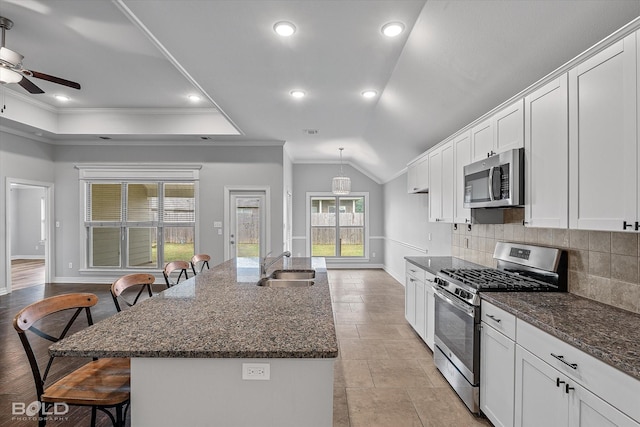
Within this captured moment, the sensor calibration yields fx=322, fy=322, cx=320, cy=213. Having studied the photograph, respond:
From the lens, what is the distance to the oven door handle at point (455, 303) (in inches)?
89.8

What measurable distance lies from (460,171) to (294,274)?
6.37 feet

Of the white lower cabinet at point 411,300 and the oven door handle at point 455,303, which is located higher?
the oven door handle at point 455,303

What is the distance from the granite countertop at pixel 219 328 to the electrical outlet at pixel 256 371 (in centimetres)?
7

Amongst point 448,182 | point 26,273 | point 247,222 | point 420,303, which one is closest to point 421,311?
point 420,303

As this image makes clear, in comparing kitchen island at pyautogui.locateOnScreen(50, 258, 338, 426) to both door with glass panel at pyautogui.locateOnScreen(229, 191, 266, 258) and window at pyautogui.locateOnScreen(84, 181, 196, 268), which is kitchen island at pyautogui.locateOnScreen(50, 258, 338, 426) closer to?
door with glass panel at pyautogui.locateOnScreen(229, 191, 266, 258)

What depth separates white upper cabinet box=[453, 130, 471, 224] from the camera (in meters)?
3.07

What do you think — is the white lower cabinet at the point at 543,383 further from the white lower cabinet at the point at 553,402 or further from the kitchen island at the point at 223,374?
the kitchen island at the point at 223,374

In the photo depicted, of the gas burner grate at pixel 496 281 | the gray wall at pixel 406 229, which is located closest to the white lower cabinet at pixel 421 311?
the gas burner grate at pixel 496 281

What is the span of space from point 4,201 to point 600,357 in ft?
25.8

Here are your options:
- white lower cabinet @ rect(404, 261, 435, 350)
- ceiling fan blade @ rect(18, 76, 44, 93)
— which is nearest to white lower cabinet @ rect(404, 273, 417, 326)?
white lower cabinet @ rect(404, 261, 435, 350)

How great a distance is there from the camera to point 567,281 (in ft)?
7.33

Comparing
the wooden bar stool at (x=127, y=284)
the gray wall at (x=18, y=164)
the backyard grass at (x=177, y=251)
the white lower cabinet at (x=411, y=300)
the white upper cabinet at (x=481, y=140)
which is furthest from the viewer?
the backyard grass at (x=177, y=251)

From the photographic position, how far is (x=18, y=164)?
19.0ft

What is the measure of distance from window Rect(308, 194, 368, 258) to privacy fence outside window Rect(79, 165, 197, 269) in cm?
344
